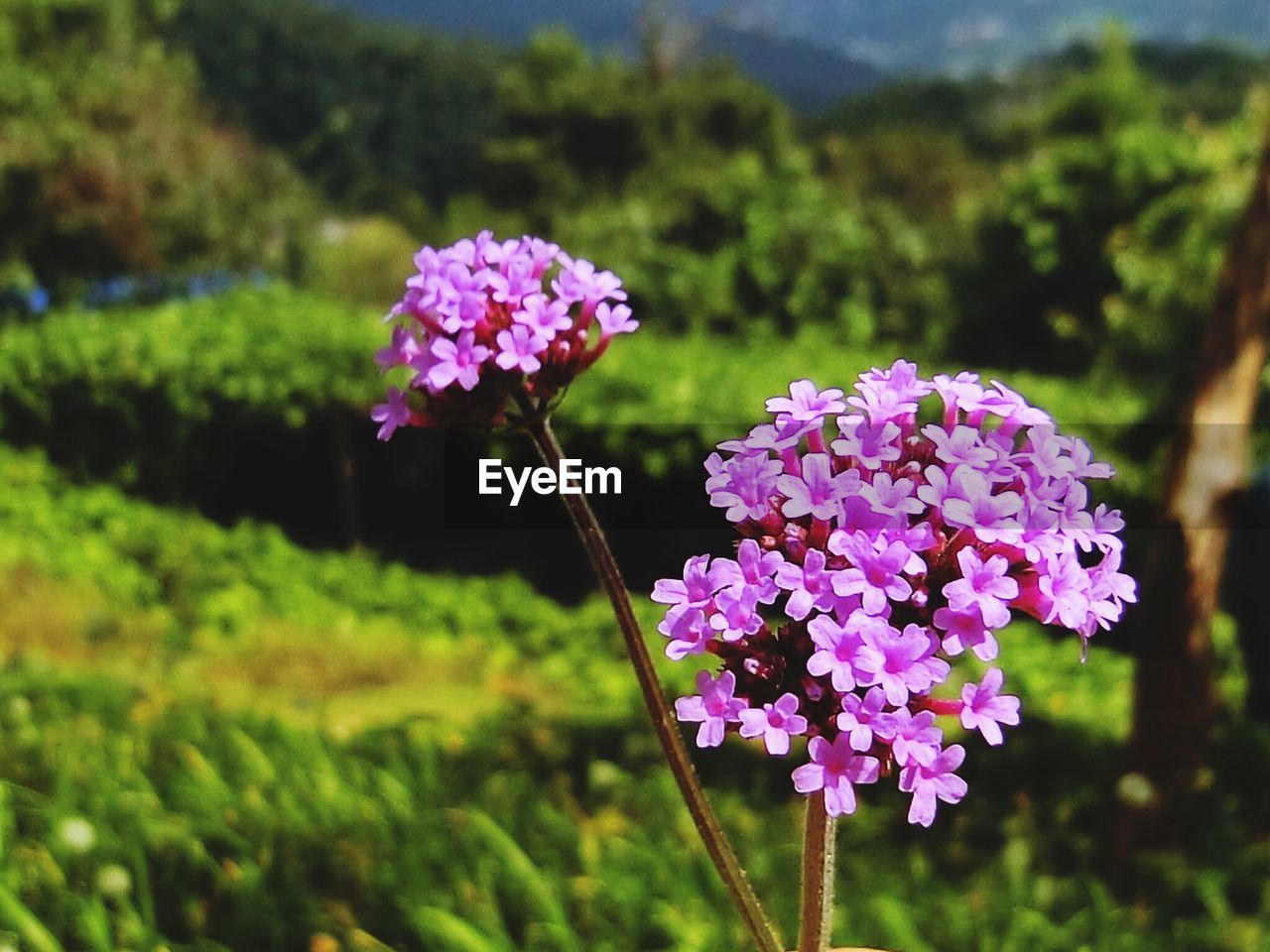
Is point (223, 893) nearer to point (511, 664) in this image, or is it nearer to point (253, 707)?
point (253, 707)

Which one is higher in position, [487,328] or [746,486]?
[487,328]

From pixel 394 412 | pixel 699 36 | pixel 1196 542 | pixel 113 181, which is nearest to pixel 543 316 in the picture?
pixel 394 412

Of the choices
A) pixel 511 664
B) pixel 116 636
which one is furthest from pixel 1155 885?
pixel 116 636

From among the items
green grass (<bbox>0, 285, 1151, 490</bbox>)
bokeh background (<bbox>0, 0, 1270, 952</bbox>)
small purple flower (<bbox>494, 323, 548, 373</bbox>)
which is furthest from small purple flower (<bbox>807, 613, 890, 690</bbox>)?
green grass (<bbox>0, 285, 1151, 490</bbox>)

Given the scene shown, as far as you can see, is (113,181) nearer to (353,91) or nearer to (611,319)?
(611,319)

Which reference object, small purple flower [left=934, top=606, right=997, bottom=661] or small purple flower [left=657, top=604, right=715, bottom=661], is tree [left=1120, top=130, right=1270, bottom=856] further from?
small purple flower [left=657, top=604, right=715, bottom=661]

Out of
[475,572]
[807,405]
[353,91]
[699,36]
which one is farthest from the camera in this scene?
[353,91]

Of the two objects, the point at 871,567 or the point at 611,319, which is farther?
the point at 611,319
